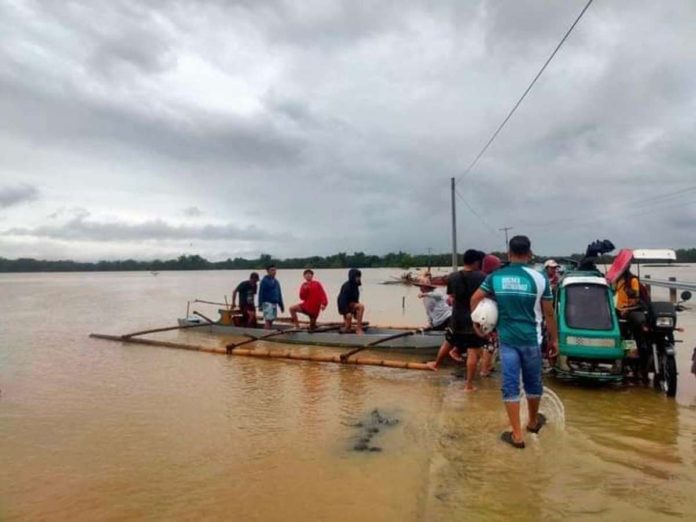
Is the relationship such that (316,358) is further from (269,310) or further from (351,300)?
(269,310)

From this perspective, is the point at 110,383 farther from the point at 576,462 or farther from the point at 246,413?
the point at 576,462

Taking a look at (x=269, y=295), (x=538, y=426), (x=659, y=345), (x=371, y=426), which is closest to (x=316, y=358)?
(x=269, y=295)

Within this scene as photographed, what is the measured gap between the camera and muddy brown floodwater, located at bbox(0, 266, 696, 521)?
3.99 metres

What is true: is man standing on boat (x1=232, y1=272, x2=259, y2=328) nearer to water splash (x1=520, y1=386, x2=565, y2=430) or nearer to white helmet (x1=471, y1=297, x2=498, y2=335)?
water splash (x1=520, y1=386, x2=565, y2=430)

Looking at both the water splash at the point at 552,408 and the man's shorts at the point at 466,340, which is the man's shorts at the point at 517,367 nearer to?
the water splash at the point at 552,408

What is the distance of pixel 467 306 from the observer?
7.53m

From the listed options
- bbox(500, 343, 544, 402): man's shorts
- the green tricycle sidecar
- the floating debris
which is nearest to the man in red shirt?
the floating debris

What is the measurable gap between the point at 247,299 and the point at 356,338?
13.1ft

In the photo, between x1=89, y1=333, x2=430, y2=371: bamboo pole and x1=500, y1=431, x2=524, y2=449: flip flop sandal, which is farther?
x1=89, y1=333, x2=430, y2=371: bamboo pole

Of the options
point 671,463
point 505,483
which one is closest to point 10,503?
point 505,483

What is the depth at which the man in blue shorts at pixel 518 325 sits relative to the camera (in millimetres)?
4902

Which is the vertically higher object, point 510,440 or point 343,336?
point 343,336

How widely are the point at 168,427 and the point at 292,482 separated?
2.56 m

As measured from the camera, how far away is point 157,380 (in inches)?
372
